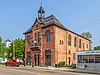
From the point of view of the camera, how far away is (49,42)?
5628cm

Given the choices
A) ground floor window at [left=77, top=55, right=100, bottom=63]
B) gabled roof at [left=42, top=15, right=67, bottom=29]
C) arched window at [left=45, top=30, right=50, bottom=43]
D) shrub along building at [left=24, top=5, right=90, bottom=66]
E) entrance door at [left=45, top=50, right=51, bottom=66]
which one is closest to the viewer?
ground floor window at [left=77, top=55, right=100, bottom=63]

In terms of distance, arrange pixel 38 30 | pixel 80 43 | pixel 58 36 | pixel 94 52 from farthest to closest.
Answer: pixel 80 43 < pixel 38 30 < pixel 58 36 < pixel 94 52

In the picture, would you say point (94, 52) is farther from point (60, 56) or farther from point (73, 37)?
point (73, 37)

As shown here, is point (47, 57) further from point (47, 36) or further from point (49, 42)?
point (47, 36)

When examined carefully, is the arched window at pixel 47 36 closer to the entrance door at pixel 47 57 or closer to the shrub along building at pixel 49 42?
the shrub along building at pixel 49 42

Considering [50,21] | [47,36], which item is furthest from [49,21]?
[47,36]

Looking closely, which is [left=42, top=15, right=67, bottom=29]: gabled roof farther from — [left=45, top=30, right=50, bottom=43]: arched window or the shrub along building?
[left=45, top=30, right=50, bottom=43]: arched window

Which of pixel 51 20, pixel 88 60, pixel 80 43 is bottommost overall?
pixel 88 60

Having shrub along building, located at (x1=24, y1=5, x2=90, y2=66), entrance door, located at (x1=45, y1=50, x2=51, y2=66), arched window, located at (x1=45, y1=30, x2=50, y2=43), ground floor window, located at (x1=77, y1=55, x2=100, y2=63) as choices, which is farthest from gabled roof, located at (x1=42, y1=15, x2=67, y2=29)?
ground floor window, located at (x1=77, y1=55, x2=100, y2=63)

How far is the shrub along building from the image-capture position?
54.9 m

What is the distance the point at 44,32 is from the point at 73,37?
9.37m

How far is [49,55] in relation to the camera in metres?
55.9

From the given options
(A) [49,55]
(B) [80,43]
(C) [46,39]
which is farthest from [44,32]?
(B) [80,43]

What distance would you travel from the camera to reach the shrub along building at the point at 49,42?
54.9 metres
